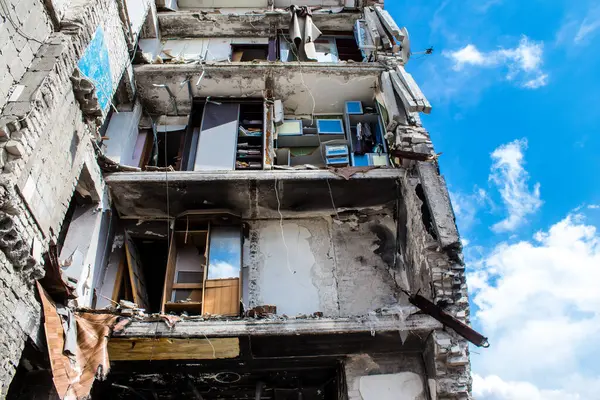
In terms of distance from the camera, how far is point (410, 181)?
954cm

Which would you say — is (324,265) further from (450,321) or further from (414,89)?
(414,89)

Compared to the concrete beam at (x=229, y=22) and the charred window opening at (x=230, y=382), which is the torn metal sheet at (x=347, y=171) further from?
the concrete beam at (x=229, y=22)

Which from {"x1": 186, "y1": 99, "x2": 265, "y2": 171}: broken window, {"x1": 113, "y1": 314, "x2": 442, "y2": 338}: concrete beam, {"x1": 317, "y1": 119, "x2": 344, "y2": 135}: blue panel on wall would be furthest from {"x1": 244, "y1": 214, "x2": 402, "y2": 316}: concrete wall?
{"x1": 317, "y1": 119, "x2": 344, "y2": 135}: blue panel on wall

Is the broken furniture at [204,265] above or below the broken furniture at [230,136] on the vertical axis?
below

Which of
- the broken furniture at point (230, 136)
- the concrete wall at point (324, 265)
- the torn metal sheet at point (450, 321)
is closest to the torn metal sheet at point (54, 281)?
the concrete wall at point (324, 265)

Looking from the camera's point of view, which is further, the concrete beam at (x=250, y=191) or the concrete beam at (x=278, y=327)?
the concrete beam at (x=250, y=191)

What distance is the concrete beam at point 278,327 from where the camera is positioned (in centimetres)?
751

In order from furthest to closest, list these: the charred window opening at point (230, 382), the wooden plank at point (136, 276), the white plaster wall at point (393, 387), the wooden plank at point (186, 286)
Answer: the wooden plank at point (136, 276) → the wooden plank at point (186, 286) → the charred window opening at point (230, 382) → the white plaster wall at point (393, 387)

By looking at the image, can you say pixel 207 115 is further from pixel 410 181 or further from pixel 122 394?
pixel 122 394

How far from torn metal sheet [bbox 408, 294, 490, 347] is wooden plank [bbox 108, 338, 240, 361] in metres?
3.01

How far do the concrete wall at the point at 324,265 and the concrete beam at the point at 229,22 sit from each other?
701 cm

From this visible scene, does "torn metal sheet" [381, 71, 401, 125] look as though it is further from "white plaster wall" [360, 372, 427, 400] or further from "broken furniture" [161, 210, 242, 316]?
"white plaster wall" [360, 372, 427, 400]

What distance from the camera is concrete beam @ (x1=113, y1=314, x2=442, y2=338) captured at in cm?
751

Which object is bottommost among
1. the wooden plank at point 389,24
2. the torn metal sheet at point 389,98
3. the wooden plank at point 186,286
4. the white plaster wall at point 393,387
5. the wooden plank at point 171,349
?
the white plaster wall at point 393,387
